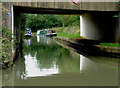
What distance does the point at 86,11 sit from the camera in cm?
1216

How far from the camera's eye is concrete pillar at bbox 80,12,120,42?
14.6 m

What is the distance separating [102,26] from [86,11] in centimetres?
477

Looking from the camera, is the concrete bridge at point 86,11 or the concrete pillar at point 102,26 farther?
the concrete pillar at point 102,26

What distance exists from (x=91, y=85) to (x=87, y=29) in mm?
14296

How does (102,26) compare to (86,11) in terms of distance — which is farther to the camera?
(102,26)

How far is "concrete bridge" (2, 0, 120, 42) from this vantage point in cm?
842

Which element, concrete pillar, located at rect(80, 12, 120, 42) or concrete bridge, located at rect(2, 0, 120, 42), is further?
concrete pillar, located at rect(80, 12, 120, 42)

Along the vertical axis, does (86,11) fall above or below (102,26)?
above

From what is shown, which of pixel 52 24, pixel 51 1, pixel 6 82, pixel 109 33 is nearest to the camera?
pixel 6 82

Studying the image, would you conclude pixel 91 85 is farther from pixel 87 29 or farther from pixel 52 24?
pixel 52 24

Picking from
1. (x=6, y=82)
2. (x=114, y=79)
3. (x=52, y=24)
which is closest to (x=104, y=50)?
(x=114, y=79)

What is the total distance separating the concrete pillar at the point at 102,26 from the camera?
1458 cm

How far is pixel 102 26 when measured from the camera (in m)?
16.4

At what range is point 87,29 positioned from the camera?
18969 mm
